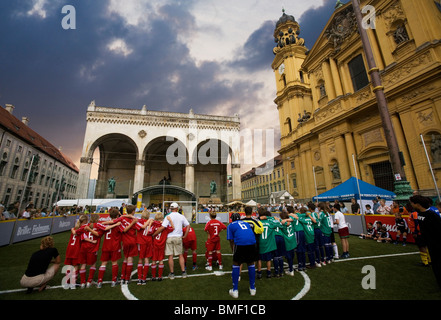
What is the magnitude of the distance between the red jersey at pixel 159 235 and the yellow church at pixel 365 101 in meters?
10.3

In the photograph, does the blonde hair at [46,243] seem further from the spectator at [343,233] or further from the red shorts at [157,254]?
the spectator at [343,233]

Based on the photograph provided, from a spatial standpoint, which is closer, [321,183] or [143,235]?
[143,235]

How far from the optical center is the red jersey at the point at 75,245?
174 inches

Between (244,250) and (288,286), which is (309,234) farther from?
(244,250)

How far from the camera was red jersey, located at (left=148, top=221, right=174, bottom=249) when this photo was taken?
484cm

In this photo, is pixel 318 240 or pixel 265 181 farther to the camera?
pixel 265 181

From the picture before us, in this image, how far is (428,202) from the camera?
12.4ft

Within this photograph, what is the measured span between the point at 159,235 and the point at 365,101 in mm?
20357

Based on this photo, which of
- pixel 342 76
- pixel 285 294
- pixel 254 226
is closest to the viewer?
pixel 285 294

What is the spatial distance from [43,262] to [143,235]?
197 cm

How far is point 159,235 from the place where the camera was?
4.91 meters

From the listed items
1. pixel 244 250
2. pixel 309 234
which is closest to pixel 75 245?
pixel 244 250
